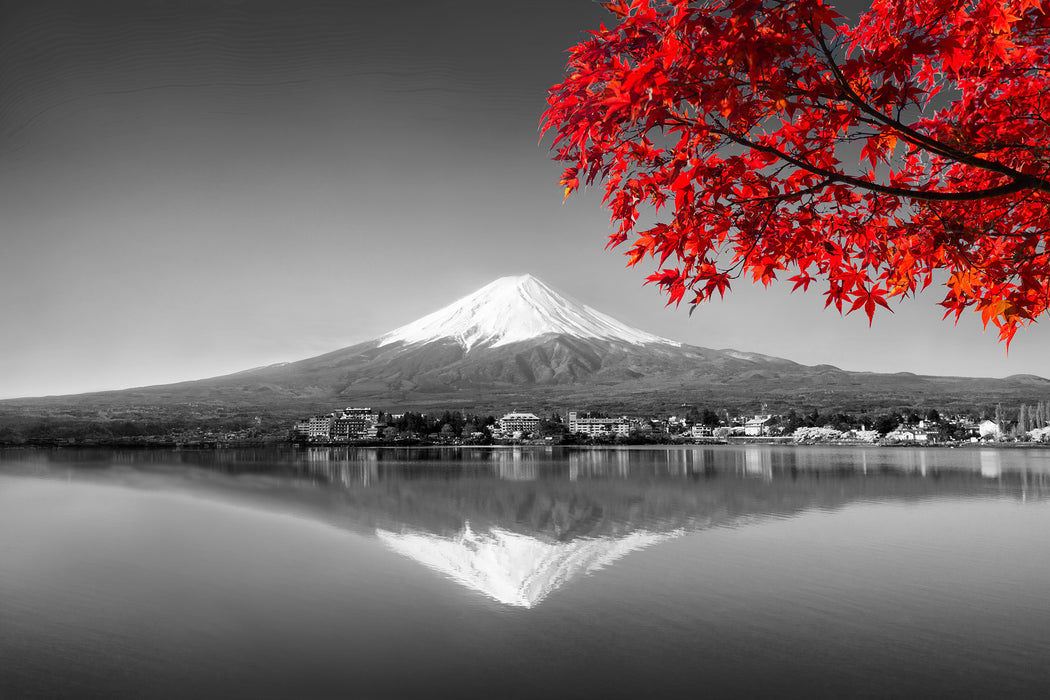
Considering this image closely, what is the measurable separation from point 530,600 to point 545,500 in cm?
728

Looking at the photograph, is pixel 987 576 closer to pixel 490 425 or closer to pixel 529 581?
pixel 529 581

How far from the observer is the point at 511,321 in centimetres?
14638

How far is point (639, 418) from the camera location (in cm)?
7338

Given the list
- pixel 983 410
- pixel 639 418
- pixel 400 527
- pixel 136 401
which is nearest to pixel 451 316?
pixel 136 401

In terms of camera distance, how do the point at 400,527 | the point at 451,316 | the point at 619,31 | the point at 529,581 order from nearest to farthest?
1. the point at 619,31
2. the point at 529,581
3. the point at 400,527
4. the point at 451,316

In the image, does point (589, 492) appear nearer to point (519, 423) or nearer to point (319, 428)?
point (519, 423)

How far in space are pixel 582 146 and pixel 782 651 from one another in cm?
420

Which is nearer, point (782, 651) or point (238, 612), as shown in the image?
point (782, 651)

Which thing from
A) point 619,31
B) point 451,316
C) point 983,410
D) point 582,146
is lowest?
point 983,410

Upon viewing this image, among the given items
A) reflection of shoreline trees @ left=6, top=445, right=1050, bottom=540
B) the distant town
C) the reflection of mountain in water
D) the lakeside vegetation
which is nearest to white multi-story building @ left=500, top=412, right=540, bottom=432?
the distant town

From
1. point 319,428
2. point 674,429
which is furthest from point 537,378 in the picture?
point 319,428

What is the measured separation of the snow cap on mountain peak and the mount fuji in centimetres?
40

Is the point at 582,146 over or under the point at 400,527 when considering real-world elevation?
over

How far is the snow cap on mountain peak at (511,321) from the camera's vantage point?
139m
